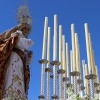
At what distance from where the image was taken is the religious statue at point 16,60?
10.5 feet

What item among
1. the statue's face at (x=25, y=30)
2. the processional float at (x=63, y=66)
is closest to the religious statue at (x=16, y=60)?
the statue's face at (x=25, y=30)

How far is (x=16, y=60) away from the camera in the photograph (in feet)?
11.4

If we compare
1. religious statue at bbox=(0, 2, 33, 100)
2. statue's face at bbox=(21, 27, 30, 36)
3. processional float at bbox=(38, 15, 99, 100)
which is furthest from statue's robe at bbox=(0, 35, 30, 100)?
processional float at bbox=(38, 15, 99, 100)

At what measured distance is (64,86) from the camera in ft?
19.5

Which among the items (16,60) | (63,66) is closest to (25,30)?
(16,60)

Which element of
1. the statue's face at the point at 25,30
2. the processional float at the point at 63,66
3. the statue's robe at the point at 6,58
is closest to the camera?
the statue's robe at the point at 6,58

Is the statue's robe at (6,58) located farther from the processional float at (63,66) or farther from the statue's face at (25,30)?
the processional float at (63,66)

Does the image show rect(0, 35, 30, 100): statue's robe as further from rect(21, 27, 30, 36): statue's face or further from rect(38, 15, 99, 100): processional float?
rect(38, 15, 99, 100): processional float

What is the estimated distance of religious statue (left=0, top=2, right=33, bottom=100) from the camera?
320 cm

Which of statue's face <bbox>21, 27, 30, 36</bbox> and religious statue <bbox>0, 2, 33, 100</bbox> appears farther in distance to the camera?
statue's face <bbox>21, 27, 30, 36</bbox>

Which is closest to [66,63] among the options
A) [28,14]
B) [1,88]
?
[28,14]

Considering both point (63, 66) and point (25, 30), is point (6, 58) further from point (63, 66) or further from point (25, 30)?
point (63, 66)

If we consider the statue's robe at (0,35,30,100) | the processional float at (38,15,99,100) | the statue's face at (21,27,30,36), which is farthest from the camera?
the processional float at (38,15,99,100)

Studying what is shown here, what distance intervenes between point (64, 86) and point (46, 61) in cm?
88
